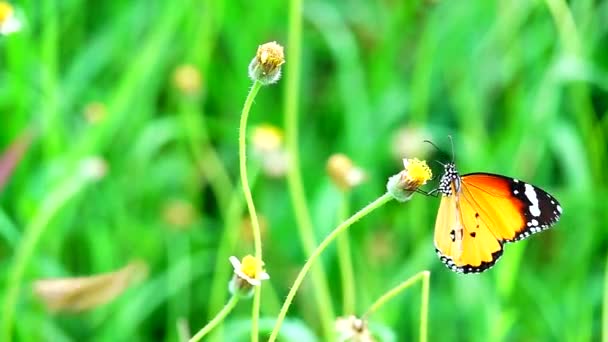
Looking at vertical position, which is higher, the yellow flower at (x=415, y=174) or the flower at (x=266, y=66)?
the flower at (x=266, y=66)

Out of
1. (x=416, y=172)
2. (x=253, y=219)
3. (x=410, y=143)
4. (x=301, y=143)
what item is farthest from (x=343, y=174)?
(x=301, y=143)

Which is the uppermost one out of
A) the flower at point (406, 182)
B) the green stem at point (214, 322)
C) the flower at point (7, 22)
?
the flower at point (7, 22)

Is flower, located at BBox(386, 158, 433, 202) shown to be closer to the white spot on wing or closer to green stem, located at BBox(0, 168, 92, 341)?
the white spot on wing

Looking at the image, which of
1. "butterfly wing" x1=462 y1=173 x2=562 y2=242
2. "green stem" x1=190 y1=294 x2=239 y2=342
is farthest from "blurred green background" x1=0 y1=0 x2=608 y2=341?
"green stem" x1=190 y1=294 x2=239 y2=342

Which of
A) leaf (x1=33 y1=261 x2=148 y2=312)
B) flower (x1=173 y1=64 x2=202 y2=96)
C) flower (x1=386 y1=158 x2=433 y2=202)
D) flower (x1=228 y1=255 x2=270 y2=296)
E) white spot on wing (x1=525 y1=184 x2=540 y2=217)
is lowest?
flower (x1=228 y1=255 x2=270 y2=296)

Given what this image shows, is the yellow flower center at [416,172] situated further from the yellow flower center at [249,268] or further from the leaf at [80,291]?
→ the leaf at [80,291]

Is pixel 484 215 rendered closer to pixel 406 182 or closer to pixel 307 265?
pixel 406 182

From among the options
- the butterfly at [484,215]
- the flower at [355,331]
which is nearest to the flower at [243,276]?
the flower at [355,331]
